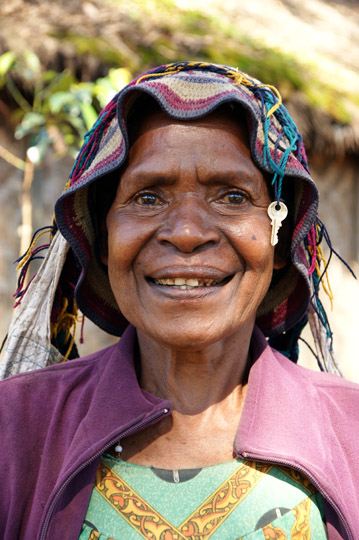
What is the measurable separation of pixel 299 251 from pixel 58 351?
2.87 ft

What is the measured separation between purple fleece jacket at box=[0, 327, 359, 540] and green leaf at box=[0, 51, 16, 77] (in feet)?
7.93

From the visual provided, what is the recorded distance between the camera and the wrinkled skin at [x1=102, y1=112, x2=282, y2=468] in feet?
5.82

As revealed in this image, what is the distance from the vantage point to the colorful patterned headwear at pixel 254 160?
5.85 ft

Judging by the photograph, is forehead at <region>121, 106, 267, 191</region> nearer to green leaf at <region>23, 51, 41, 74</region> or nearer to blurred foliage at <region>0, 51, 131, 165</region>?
blurred foliage at <region>0, 51, 131, 165</region>

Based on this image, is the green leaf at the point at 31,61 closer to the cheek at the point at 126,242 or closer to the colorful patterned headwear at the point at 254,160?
the colorful patterned headwear at the point at 254,160

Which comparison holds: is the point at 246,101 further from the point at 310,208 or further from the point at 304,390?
the point at 304,390

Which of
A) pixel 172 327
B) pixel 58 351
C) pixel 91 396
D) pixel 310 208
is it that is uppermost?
pixel 310 208

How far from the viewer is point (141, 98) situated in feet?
6.08

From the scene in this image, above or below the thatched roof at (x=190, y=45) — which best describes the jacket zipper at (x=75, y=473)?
below

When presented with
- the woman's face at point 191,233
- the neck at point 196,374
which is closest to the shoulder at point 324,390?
the neck at point 196,374

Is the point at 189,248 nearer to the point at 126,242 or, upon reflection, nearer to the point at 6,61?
the point at 126,242

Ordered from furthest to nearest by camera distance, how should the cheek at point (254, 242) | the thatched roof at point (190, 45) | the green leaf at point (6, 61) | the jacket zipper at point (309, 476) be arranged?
the thatched roof at point (190, 45), the green leaf at point (6, 61), the cheek at point (254, 242), the jacket zipper at point (309, 476)

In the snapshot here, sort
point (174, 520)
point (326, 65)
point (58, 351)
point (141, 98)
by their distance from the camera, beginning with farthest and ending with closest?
point (326, 65)
point (58, 351)
point (141, 98)
point (174, 520)

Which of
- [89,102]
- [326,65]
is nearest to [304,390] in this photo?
[89,102]
